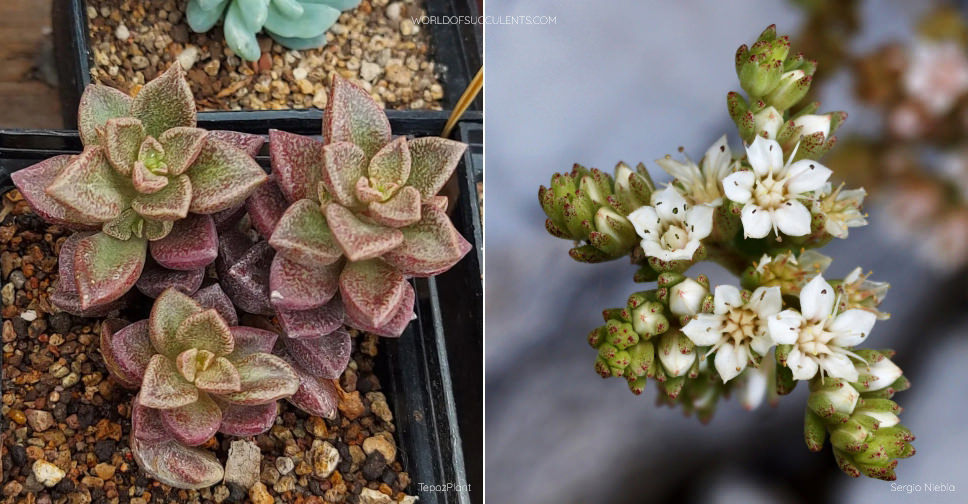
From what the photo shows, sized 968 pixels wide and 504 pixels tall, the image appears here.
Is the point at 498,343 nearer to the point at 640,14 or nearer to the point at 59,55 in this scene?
the point at 640,14

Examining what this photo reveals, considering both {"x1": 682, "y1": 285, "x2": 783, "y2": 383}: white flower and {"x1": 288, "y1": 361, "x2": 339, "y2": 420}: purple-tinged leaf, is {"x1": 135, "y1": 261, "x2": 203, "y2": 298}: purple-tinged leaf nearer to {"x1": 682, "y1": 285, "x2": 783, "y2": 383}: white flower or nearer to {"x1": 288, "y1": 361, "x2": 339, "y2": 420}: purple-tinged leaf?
{"x1": 288, "y1": 361, "x2": 339, "y2": 420}: purple-tinged leaf

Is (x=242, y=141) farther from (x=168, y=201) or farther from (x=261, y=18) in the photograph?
(x=261, y=18)

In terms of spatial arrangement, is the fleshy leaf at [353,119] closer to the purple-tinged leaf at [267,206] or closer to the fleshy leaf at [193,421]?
the purple-tinged leaf at [267,206]

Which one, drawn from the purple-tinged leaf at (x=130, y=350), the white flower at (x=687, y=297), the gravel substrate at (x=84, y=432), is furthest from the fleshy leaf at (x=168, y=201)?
the white flower at (x=687, y=297)

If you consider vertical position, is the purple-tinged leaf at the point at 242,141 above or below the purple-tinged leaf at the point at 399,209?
above

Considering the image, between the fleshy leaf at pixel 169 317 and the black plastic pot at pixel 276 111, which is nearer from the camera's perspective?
the fleshy leaf at pixel 169 317

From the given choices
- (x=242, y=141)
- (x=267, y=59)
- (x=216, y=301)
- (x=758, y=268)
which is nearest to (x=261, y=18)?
(x=267, y=59)

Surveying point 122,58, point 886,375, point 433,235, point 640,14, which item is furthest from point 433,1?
point 886,375
